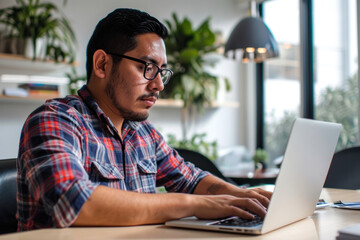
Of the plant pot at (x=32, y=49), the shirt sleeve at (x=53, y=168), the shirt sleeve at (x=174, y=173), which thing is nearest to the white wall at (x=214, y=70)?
the plant pot at (x=32, y=49)

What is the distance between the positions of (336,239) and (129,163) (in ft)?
2.37

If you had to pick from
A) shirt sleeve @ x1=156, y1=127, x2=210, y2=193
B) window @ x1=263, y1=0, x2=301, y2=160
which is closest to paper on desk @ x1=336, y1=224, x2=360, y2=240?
shirt sleeve @ x1=156, y1=127, x2=210, y2=193

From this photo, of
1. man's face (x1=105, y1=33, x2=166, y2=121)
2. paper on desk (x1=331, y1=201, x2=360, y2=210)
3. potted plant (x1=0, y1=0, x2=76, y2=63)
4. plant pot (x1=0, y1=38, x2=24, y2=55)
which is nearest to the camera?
paper on desk (x1=331, y1=201, x2=360, y2=210)

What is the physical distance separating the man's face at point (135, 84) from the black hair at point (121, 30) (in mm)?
23

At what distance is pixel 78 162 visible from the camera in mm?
1027

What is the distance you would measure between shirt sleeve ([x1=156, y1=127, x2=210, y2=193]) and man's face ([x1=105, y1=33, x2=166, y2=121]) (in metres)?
0.23

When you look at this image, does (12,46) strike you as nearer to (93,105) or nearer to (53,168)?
(93,105)

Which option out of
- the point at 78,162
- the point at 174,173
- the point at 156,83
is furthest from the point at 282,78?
the point at 78,162

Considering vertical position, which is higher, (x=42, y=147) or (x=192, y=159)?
(x=42, y=147)

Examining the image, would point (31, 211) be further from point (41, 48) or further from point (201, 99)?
point (201, 99)

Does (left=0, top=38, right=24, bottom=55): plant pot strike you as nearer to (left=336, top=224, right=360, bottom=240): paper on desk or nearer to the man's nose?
the man's nose

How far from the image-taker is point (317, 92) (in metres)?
4.44

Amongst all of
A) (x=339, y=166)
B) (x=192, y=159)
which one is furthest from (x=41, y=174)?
(x=339, y=166)

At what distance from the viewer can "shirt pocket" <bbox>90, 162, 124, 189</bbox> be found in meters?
1.24
